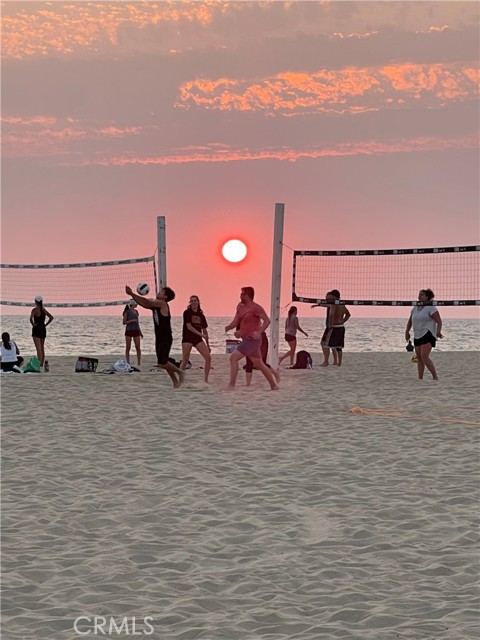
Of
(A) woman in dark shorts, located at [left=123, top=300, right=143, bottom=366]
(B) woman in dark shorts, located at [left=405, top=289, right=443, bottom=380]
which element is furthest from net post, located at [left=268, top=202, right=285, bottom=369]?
(A) woman in dark shorts, located at [left=123, top=300, right=143, bottom=366]

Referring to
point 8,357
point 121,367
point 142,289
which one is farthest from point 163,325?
point 8,357

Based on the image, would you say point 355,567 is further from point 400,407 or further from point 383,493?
point 400,407

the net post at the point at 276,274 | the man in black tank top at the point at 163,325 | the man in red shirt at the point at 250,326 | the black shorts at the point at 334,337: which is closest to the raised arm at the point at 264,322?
the man in red shirt at the point at 250,326

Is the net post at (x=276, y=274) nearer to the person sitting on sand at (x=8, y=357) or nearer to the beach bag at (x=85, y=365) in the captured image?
the beach bag at (x=85, y=365)

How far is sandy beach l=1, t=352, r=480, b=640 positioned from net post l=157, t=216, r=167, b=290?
5.42 meters

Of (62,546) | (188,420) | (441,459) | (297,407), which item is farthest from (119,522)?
(297,407)

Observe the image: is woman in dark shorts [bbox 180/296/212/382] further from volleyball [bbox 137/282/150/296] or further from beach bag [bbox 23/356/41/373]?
beach bag [bbox 23/356/41/373]

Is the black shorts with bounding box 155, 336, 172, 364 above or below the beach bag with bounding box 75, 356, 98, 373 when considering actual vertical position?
above

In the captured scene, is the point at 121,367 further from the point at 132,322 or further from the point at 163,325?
the point at 163,325

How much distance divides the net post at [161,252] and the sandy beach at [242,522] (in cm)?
542

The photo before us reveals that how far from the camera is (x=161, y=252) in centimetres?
1556

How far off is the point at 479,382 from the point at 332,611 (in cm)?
1078

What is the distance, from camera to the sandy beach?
144 inches

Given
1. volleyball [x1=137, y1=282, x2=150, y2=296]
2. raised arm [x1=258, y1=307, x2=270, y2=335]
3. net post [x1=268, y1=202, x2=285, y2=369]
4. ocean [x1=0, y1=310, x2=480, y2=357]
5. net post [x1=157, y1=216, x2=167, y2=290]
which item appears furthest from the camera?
ocean [x1=0, y1=310, x2=480, y2=357]
